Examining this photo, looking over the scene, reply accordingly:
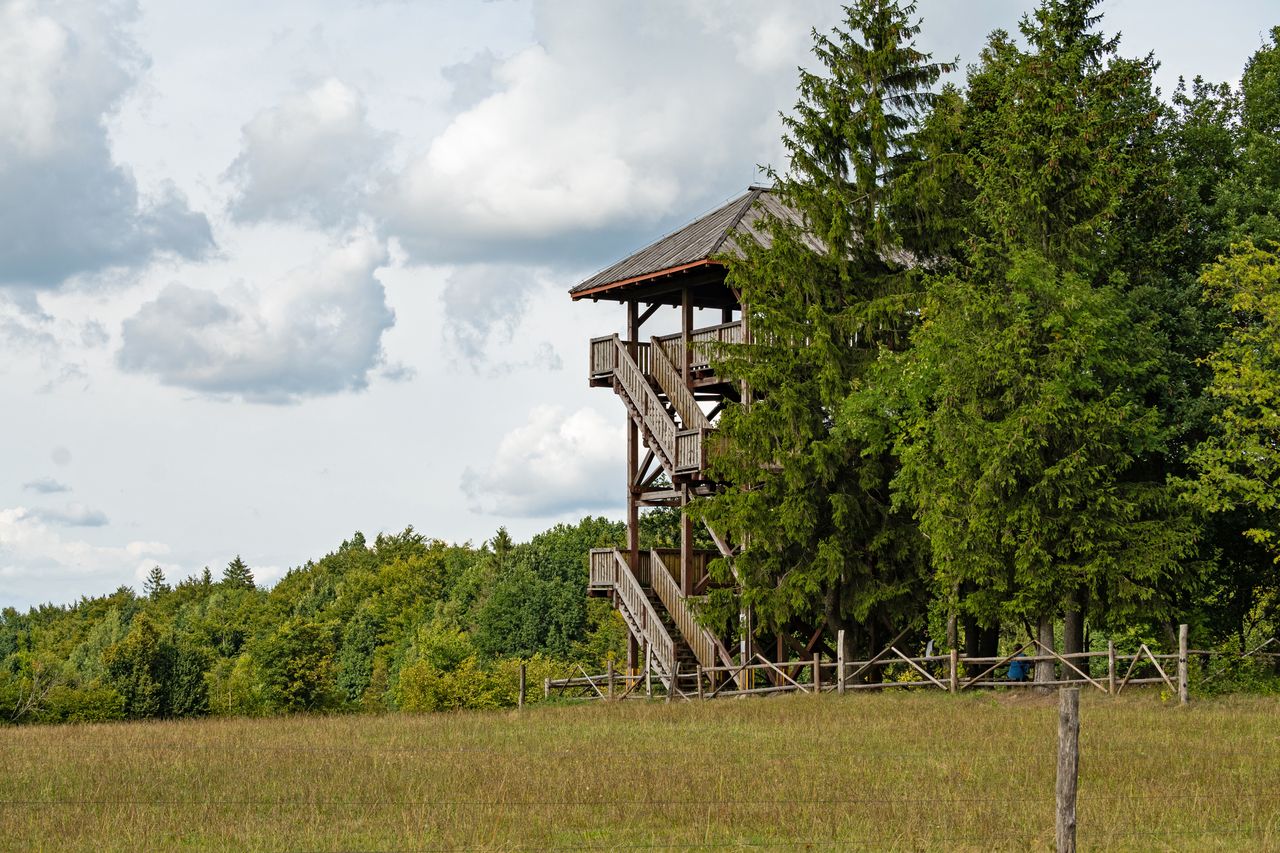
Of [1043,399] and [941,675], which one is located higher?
[1043,399]

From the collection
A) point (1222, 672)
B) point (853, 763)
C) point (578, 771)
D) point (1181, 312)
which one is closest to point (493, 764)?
point (578, 771)

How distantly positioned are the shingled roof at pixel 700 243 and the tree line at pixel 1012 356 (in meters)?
1.42

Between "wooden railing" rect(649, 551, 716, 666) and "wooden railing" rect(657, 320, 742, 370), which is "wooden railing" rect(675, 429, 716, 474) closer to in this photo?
"wooden railing" rect(657, 320, 742, 370)

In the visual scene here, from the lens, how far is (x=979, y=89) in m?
35.1

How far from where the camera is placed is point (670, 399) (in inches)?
1428

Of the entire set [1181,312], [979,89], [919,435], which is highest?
[979,89]

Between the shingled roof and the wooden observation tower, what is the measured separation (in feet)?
0.18

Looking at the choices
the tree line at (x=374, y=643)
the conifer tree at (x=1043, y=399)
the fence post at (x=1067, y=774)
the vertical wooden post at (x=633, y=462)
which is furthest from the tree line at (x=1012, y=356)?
the tree line at (x=374, y=643)

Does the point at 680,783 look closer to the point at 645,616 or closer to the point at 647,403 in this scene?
the point at 645,616

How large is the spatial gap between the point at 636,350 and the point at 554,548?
5389cm

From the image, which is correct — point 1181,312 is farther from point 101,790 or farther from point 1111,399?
point 101,790

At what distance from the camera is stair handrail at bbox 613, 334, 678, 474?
1388 inches

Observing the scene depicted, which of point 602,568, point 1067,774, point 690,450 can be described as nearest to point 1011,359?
point 690,450

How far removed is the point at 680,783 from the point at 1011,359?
1426 cm
